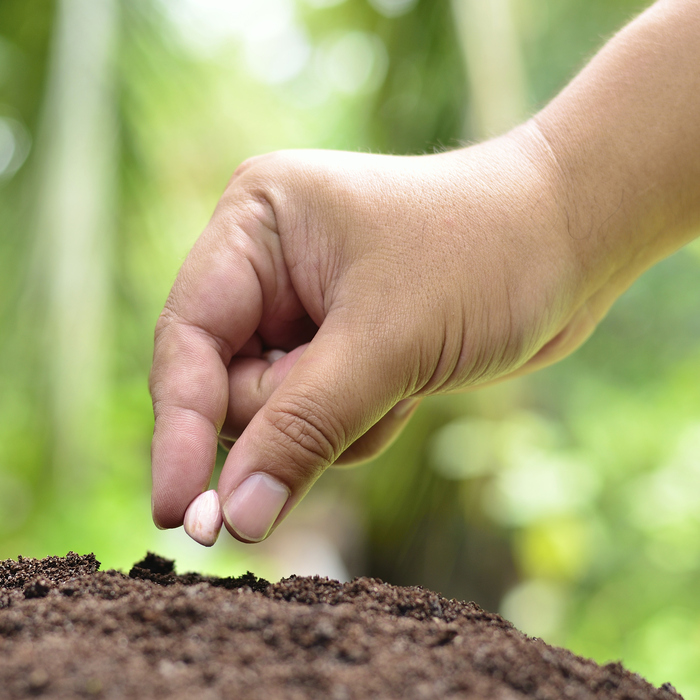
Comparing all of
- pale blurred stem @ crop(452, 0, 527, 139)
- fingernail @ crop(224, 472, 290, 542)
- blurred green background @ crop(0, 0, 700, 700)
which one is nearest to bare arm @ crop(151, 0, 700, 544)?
fingernail @ crop(224, 472, 290, 542)

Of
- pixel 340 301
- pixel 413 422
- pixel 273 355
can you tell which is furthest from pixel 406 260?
pixel 413 422

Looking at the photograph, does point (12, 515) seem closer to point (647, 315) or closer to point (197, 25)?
point (197, 25)

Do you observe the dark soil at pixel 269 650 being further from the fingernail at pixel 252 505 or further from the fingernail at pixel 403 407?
the fingernail at pixel 403 407

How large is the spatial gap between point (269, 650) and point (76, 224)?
178cm

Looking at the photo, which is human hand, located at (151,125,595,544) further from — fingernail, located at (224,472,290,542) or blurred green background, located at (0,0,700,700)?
blurred green background, located at (0,0,700,700)

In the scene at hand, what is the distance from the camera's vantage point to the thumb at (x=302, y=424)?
2.19ft

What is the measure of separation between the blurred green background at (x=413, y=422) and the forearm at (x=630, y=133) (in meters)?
1.06

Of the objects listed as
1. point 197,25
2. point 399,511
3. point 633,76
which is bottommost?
point 633,76

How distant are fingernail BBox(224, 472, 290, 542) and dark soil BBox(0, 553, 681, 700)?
8 centimetres

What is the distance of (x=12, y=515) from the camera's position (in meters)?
2.07

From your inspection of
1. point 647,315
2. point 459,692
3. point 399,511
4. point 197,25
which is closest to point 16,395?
point 399,511

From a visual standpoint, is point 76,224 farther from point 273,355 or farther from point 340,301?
point 340,301

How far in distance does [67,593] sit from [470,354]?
1.68 feet

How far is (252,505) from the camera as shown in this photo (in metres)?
0.68
